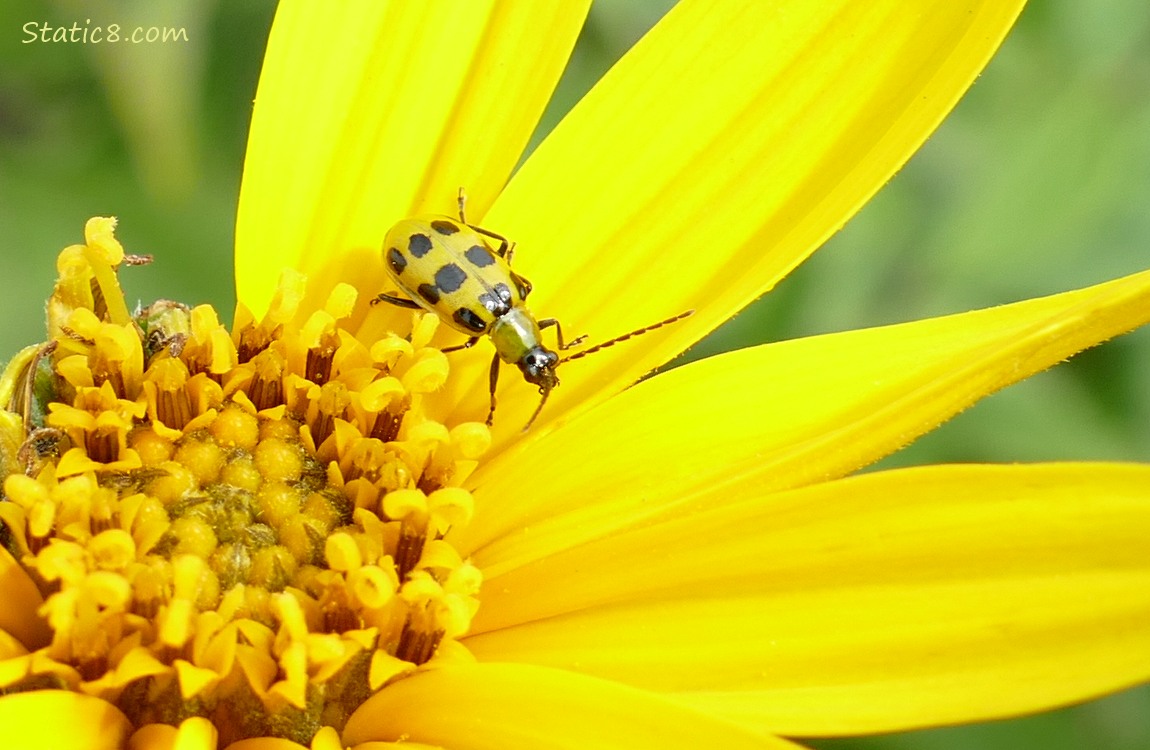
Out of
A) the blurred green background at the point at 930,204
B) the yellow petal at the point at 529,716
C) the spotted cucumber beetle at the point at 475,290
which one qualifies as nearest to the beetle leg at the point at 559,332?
the spotted cucumber beetle at the point at 475,290

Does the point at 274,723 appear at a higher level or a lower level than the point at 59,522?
lower

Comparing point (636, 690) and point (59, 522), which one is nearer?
point (636, 690)

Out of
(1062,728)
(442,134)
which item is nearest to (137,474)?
(442,134)

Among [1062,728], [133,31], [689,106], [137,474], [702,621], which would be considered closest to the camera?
[702,621]

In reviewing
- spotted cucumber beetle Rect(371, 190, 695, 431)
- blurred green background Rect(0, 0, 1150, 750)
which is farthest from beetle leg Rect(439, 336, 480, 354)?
blurred green background Rect(0, 0, 1150, 750)

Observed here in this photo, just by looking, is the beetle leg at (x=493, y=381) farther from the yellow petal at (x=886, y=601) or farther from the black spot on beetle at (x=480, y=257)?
the yellow petal at (x=886, y=601)

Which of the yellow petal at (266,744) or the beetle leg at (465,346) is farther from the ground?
the beetle leg at (465,346)

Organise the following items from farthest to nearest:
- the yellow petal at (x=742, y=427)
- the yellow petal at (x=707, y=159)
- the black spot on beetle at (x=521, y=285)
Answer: the black spot on beetle at (x=521, y=285) < the yellow petal at (x=707, y=159) < the yellow petal at (x=742, y=427)

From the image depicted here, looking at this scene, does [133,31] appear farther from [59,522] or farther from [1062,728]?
[1062,728]

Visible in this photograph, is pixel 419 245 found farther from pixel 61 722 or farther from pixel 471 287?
pixel 61 722
